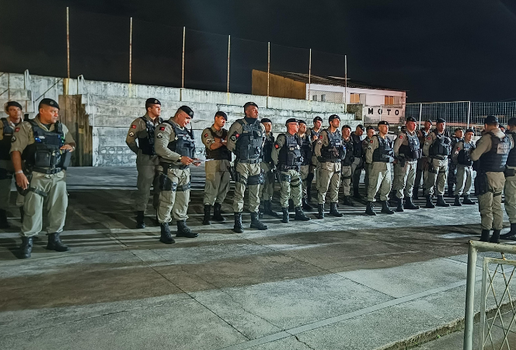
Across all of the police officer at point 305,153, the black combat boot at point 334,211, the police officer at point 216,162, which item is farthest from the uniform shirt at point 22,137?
the black combat boot at point 334,211

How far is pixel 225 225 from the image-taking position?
272 inches

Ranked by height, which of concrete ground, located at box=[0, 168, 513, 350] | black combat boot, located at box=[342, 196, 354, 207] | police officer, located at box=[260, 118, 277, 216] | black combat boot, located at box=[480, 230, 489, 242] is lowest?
concrete ground, located at box=[0, 168, 513, 350]

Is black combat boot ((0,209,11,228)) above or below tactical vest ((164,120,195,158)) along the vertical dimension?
below

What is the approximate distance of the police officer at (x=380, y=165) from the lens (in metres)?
8.41

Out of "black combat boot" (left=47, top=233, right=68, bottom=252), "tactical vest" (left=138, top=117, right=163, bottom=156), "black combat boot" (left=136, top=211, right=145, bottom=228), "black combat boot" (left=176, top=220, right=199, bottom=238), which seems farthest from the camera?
"black combat boot" (left=136, top=211, right=145, bottom=228)

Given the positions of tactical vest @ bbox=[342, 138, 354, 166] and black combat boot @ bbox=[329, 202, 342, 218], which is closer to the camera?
black combat boot @ bbox=[329, 202, 342, 218]

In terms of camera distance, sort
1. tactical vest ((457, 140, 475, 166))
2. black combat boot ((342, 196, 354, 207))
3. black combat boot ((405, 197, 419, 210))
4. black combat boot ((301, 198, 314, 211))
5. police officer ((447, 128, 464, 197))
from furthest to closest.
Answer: police officer ((447, 128, 464, 197)), tactical vest ((457, 140, 475, 166)), black combat boot ((342, 196, 354, 207)), black combat boot ((405, 197, 419, 210)), black combat boot ((301, 198, 314, 211))

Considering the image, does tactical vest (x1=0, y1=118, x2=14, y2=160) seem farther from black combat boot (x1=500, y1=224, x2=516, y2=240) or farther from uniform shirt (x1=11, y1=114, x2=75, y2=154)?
black combat boot (x1=500, y1=224, x2=516, y2=240)

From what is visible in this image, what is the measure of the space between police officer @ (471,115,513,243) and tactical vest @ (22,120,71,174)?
20.0 feet

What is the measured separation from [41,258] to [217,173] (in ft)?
10.2

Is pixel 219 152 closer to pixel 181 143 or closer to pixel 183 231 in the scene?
pixel 181 143

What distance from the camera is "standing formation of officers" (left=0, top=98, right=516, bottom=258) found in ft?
15.9

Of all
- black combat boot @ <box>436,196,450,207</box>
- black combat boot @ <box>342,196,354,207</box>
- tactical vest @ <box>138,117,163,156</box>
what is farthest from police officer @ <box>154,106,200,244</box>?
black combat boot @ <box>436,196,450,207</box>

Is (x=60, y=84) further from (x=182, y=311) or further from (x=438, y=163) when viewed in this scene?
(x=182, y=311)
